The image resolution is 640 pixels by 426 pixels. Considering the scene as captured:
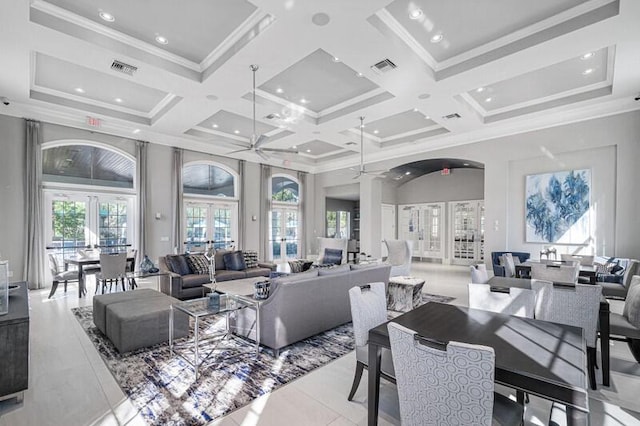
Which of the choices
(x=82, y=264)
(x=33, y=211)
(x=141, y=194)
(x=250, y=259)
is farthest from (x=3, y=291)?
(x=141, y=194)

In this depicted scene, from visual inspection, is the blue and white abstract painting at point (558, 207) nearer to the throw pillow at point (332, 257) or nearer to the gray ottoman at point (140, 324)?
the throw pillow at point (332, 257)

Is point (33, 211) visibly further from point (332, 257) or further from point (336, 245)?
point (336, 245)

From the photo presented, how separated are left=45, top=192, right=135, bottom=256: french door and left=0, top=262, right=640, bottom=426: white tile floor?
431 cm

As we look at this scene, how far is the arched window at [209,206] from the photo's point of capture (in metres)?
8.96

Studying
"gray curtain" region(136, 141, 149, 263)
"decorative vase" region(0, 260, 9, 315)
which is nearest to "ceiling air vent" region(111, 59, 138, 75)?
"decorative vase" region(0, 260, 9, 315)

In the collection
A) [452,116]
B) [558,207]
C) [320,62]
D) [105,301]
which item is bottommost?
[105,301]

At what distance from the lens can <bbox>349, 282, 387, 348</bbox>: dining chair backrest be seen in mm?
2283

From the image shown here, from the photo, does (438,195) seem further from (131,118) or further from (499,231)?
(131,118)

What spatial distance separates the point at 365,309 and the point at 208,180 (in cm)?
825

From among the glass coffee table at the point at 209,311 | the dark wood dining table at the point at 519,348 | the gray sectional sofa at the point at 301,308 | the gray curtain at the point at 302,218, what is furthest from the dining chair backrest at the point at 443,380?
the gray curtain at the point at 302,218

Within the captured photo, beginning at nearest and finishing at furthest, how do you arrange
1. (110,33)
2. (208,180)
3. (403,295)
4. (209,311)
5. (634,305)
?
(634,305) < (209,311) < (110,33) < (403,295) < (208,180)

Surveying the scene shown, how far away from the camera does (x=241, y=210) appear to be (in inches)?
391

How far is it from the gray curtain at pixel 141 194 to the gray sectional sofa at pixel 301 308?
16.1 feet

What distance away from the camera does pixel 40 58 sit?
4.82 m
